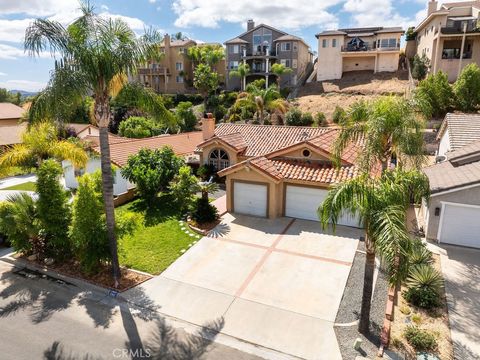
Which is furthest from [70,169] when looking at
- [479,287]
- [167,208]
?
[479,287]

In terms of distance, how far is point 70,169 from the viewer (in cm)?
Answer: 2639

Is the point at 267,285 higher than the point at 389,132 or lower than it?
lower

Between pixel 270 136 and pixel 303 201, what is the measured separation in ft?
29.6

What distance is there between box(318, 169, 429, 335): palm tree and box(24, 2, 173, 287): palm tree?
816 centimetres

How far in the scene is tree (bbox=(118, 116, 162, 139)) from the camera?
42.8m

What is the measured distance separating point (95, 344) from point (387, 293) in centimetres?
1012

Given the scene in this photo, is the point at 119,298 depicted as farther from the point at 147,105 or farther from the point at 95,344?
the point at 147,105

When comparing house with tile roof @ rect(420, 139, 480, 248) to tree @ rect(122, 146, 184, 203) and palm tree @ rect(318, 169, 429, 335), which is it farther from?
tree @ rect(122, 146, 184, 203)

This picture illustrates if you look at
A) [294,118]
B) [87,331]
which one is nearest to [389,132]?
[87,331]

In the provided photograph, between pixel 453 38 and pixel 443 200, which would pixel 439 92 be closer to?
pixel 453 38

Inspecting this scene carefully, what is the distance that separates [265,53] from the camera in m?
63.0

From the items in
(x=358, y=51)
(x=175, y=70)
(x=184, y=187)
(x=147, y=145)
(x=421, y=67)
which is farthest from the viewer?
(x=175, y=70)

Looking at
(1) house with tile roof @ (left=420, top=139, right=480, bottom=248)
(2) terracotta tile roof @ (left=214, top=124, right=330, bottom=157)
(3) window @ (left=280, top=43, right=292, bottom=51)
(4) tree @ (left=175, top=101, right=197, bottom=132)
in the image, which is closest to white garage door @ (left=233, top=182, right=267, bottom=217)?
(2) terracotta tile roof @ (left=214, top=124, right=330, bottom=157)

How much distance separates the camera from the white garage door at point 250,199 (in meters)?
20.0
